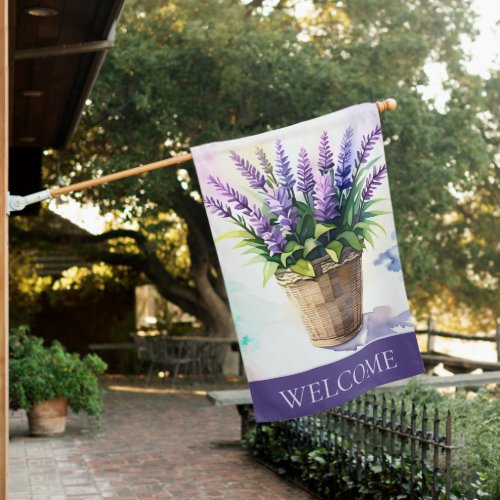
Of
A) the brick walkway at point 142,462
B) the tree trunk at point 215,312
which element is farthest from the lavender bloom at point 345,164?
the tree trunk at point 215,312

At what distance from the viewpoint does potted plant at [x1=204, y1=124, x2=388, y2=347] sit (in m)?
5.02

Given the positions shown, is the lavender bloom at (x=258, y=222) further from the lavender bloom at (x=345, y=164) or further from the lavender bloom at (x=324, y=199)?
the lavender bloom at (x=345, y=164)

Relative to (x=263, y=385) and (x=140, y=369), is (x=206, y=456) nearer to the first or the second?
(x=263, y=385)

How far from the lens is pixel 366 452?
707 cm

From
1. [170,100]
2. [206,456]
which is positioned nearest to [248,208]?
[206,456]

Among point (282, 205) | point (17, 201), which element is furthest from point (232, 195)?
point (17, 201)

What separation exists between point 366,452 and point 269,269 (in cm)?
262

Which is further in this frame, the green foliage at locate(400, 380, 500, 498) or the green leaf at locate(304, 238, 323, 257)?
the green foliage at locate(400, 380, 500, 498)

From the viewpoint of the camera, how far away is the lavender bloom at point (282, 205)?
504 centimetres

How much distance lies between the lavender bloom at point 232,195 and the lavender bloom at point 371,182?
655 mm

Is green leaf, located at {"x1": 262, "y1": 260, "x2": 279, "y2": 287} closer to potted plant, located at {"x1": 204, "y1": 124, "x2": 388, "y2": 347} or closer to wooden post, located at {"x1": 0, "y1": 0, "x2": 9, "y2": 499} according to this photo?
potted plant, located at {"x1": 204, "y1": 124, "x2": 388, "y2": 347}

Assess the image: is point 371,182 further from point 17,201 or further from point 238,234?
point 17,201

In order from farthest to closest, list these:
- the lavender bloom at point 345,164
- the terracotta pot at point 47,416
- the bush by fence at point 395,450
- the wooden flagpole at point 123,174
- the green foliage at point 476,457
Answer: the terracotta pot at point 47,416, the bush by fence at point 395,450, the green foliage at point 476,457, the lavender bloom at point 345,164, the wooden flagpole at point 123,174

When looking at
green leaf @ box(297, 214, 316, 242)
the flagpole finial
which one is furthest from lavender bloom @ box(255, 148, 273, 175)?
the flagpole finial
